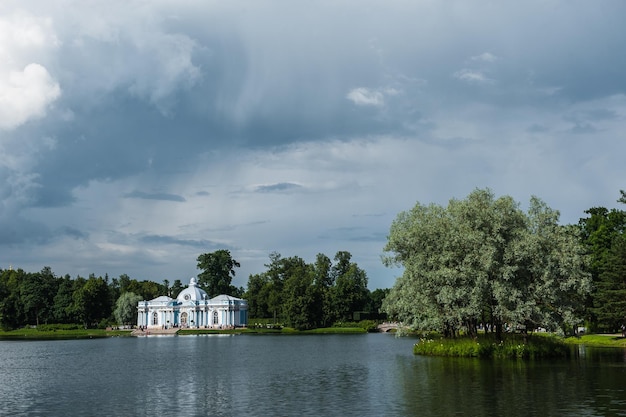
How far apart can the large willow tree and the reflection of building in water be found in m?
98.3

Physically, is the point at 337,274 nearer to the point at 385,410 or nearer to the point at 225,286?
the point at 225,286

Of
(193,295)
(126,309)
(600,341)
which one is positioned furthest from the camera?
(193,295)

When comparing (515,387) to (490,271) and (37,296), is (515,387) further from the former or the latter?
(37,296)

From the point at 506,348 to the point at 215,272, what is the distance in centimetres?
12436

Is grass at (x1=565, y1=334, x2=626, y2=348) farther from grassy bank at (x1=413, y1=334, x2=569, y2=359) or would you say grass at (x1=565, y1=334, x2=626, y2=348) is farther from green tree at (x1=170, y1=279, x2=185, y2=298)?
green tree at (x1=170, y1=279, x2=185, y2=298)

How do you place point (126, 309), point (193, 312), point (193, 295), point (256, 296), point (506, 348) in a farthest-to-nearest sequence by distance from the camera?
point (256, 296) < point (193, 295) < point (193, 312) < point (126, 309) < point (506, 348)

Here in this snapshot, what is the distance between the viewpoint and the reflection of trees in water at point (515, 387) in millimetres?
24641

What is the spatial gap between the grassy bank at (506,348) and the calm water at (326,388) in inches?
93.8

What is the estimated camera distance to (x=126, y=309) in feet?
479

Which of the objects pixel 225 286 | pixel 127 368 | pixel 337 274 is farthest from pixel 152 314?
pixel 127 368

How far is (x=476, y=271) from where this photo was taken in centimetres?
4459

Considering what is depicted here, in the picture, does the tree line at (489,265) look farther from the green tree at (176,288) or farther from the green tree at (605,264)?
the green tree at (176,288)

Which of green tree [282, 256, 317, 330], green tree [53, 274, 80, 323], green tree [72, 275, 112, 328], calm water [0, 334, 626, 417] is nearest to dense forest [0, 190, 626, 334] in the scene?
calm water [0, 334, 626, 417]

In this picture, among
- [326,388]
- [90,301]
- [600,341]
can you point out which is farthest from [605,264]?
[90,301]
